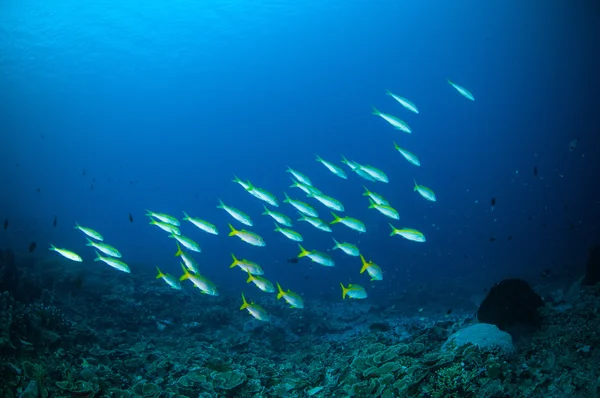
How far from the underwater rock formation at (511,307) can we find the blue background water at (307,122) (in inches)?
455

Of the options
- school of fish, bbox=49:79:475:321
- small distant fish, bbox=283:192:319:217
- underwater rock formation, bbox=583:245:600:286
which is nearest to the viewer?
school of fish, bbox=49:79:475:321

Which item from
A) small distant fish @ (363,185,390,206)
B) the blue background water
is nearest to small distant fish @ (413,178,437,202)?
small distant fish @ (363,185,390,206)

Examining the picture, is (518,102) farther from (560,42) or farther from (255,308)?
(255,308)

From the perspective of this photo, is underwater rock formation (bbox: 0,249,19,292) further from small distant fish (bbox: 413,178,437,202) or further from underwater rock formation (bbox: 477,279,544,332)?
underwater rock formation (bbox: 477,279,544,332)

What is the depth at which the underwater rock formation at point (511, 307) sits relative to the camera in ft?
22.9

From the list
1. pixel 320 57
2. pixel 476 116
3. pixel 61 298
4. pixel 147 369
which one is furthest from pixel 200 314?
pixel 476 116

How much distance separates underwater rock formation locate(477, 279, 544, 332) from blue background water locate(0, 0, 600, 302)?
11545 mm

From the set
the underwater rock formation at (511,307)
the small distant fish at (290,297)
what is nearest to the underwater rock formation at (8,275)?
the small distant fish at (290,297)

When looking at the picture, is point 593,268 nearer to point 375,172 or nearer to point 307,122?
point 375,172

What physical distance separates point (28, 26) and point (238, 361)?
140ft

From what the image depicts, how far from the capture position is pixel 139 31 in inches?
1630

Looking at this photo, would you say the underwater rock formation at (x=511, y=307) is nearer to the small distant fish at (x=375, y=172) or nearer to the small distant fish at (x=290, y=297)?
the small distant fish at (x=375, y=172)

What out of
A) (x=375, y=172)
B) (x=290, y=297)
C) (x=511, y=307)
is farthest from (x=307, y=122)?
(x=511, y=307)

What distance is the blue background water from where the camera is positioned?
35.2m
